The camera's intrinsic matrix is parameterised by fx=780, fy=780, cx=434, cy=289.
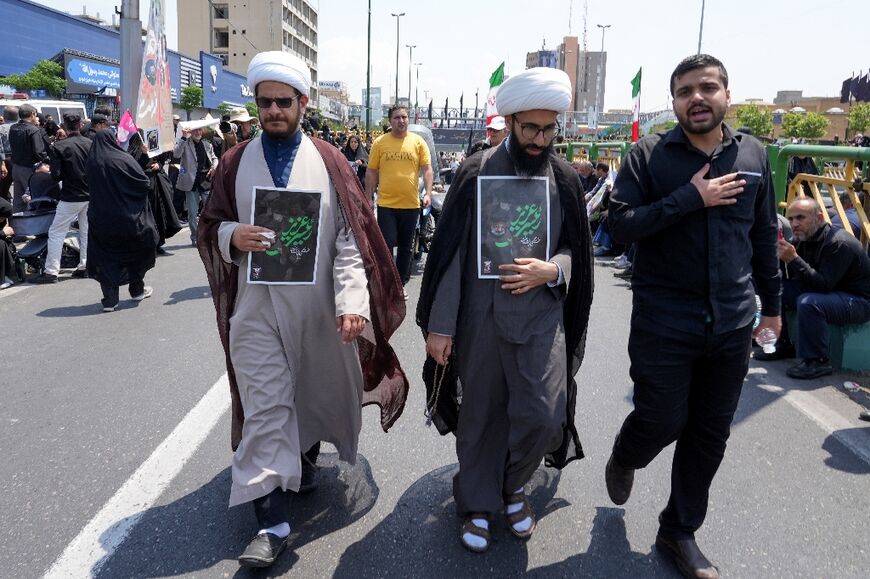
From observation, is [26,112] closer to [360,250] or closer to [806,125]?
[360,250]

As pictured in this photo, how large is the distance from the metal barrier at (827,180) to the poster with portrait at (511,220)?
3443mm

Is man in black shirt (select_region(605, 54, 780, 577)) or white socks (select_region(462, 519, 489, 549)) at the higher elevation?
man in black shirt (select_region(605, 54, 780, 577))

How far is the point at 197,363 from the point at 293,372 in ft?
9.04

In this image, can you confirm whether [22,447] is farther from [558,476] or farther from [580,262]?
[580,262]

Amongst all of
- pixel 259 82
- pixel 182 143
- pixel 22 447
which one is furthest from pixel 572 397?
pixel 182 143

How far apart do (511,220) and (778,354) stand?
410 centimetres

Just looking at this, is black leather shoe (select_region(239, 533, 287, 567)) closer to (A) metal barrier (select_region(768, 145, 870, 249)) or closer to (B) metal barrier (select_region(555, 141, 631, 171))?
(A) metal barrier (select_region(768, 145, 870, 249))

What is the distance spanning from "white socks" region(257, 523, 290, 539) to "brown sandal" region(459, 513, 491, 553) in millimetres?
708

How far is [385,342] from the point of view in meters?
3.63

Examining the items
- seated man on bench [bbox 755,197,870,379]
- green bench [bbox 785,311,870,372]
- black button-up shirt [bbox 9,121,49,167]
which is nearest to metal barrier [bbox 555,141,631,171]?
seated man on bench [bbox 755,197,870,379]

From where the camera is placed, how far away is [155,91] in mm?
10336

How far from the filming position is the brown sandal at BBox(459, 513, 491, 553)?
3145mm

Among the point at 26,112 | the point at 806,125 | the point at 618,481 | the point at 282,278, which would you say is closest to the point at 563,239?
the point at 618,481

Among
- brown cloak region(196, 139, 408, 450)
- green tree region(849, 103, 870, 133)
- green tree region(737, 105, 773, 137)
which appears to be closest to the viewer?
brown cloak region(196, 139, 408, 450)
